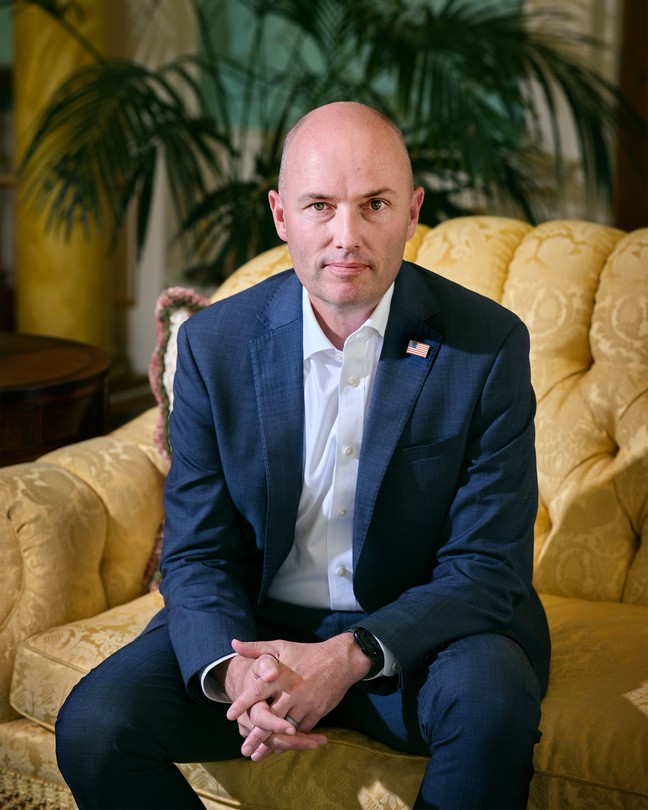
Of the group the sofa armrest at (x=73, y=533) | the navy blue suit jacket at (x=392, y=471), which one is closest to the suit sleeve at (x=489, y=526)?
the navy blue suit jacket at (x=392, y=471)

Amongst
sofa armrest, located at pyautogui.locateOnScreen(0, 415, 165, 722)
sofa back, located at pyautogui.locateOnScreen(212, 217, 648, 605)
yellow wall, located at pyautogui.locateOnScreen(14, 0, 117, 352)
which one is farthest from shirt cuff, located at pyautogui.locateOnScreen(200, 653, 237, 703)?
yellow wall, located at pyautogui.locateOnScreen(14, 0, 117, 352)

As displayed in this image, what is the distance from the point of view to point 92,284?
4629 mm

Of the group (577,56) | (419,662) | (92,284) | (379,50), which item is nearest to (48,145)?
(92,284)

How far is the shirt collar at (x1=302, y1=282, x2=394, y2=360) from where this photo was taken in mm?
1637

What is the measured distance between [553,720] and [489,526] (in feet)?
0.98

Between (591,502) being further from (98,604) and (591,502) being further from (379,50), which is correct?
(379,50)

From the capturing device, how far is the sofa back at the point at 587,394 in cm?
198

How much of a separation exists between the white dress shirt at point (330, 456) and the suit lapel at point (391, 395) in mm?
35

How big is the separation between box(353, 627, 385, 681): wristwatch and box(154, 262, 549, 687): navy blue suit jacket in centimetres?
4

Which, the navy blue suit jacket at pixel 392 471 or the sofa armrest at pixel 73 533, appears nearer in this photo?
the navy blue suit jacket at pixel 392 471

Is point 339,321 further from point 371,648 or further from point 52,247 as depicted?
point 52,247

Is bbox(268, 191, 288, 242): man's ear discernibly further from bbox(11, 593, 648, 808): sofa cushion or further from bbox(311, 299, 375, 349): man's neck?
bbox(11, 593, 648, 808): sofa cushion

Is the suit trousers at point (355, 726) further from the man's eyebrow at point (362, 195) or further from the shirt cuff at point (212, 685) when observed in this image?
the man's eyebrow at point (362, 195)

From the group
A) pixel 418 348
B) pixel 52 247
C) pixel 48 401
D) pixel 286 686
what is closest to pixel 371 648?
pixel 286 686
